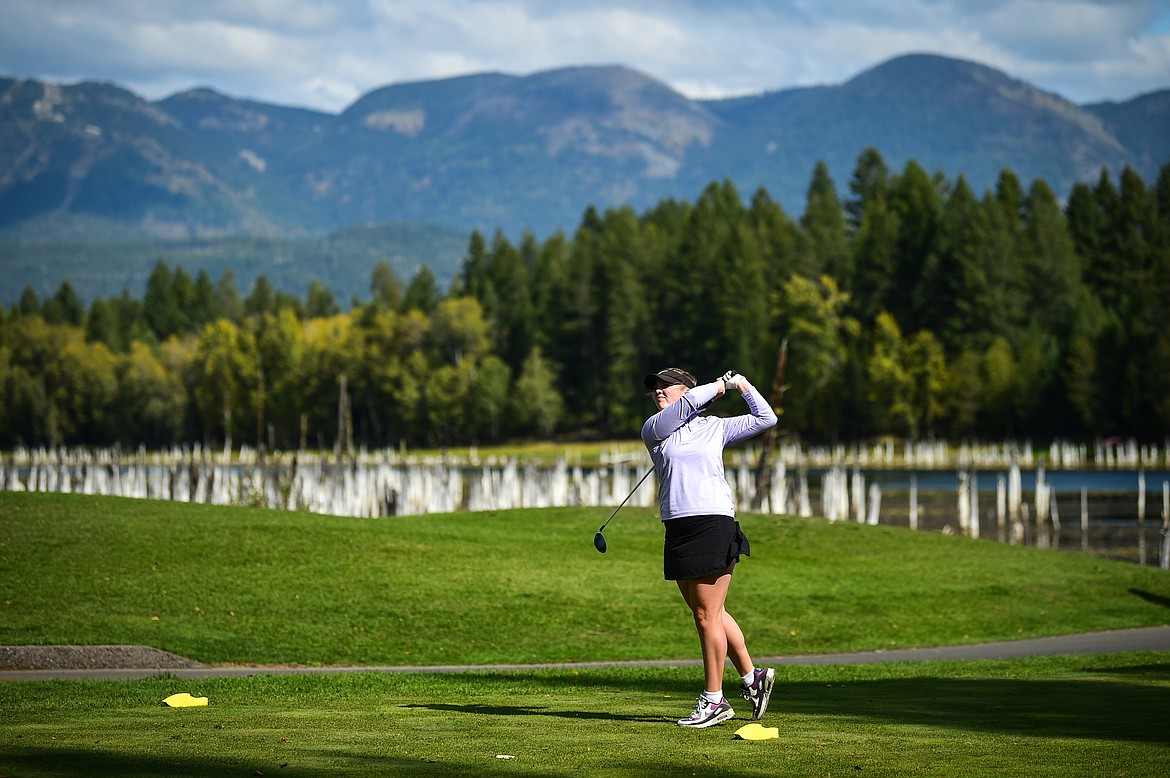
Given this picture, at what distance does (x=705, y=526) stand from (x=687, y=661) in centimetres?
861

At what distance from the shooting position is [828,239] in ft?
361

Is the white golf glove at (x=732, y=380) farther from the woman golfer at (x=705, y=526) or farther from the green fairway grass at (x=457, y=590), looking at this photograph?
the green fairway grass at (x=457, y=590)

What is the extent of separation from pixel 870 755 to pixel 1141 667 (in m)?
8.08

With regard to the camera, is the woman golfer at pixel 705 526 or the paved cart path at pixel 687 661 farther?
the paved cart path at pixel 687 661

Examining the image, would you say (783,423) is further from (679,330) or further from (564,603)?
(564,603)

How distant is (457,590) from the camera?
20875mm

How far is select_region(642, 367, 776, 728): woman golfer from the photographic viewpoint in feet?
33.2

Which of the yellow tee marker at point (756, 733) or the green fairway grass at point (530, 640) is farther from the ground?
the yellow tee marker at point (756, 733)

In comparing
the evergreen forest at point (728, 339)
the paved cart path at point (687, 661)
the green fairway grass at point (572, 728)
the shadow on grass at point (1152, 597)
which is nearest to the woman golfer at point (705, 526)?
the green fairway grass at point (572, 728)

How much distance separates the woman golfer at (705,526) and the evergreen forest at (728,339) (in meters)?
69.1

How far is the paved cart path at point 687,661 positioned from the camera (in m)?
16.0

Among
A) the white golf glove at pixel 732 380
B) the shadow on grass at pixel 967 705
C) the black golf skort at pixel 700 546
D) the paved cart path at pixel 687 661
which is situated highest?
the white golf glove at pixel 732 380

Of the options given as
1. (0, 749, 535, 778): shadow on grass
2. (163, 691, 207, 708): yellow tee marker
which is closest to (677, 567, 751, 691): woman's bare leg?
(0, 749, 535, 778): shadow on grass

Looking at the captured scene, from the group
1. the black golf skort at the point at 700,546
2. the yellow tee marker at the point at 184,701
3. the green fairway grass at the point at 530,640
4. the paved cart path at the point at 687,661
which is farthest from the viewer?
the paved cart path at the point at 687,661
